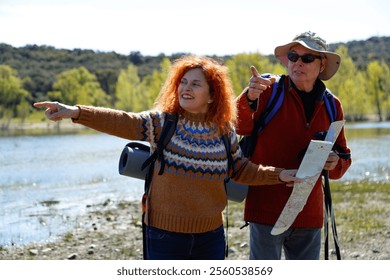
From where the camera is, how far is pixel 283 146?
4.39 metres

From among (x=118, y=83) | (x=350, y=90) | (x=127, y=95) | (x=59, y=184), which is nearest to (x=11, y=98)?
(x=127, y=95)

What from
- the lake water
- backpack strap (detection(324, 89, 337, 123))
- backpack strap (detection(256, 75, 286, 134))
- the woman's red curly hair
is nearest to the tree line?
the lake water

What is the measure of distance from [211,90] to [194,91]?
0.17m

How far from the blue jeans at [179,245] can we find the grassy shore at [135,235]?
13.7 ft

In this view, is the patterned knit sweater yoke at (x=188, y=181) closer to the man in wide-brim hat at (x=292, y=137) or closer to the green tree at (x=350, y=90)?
the man in wide-brim hat at (x=292, y=137)

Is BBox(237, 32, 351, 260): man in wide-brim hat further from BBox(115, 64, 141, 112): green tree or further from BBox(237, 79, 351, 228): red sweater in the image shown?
BBox(115, 64, 141, 112): green tree

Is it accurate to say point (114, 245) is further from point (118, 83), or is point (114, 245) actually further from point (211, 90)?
point (118, 83)

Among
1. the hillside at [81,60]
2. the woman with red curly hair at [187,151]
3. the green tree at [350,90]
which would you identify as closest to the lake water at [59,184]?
the woman with red curly hair at [187,151]

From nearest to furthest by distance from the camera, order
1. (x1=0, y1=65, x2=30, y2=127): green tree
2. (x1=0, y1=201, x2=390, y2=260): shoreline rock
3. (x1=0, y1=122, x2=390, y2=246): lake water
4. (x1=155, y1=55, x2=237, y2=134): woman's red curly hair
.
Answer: (x1=155, y1=55, x2=237, y2=134): woman's red curly hair, (x1=0, y1=201, x2=390, y2=260): shoreline rock, (x1=0, y1=122, x2=390, y2=246): lake water, (x1=0, y1=65, x2=30, y2=127): green tree

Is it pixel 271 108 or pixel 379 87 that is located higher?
pixel 271 108

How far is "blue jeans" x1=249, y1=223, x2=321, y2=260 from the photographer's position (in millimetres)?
4359

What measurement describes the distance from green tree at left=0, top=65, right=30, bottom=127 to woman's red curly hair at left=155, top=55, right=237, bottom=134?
68418mm

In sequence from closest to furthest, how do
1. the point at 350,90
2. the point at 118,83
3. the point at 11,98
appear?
the point at 350,90, the point at 11,98, the point at 118,83
